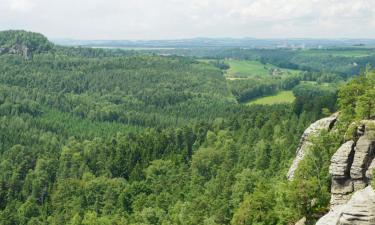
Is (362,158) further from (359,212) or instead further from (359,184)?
(359,212)

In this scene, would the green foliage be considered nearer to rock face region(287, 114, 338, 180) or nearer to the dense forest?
the dense forest

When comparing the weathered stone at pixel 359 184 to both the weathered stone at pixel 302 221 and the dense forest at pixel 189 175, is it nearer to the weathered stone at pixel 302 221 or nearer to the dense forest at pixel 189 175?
the dense forest at pixel 189 175

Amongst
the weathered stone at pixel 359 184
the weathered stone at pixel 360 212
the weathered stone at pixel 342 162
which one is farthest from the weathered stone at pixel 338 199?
the weathered stone at pixel 360 212

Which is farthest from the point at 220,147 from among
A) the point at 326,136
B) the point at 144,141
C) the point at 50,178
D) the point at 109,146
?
the point at 326,136

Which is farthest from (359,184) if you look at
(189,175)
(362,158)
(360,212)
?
(189,175)

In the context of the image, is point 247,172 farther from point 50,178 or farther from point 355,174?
point 50,178

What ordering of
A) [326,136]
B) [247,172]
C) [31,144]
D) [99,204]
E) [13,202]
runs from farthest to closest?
1. [31,144]
2. [13,202]
3. [99,204]
4. [247,172]
5. [326,136]
